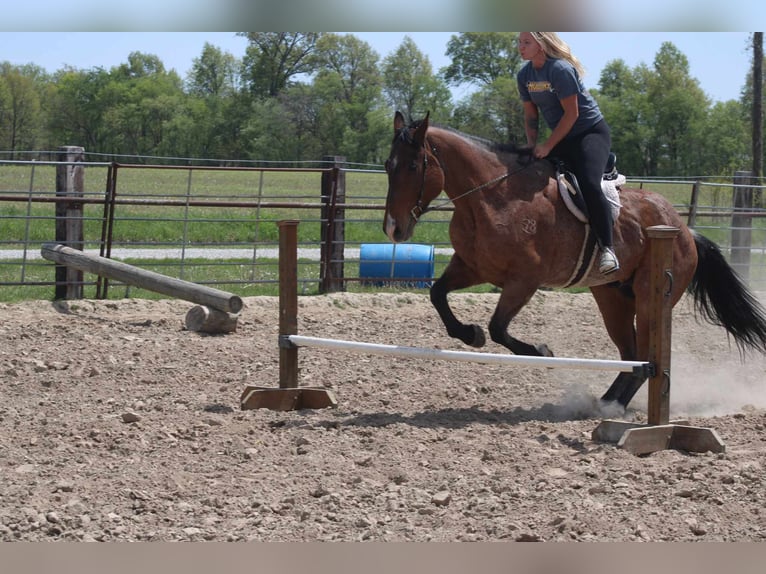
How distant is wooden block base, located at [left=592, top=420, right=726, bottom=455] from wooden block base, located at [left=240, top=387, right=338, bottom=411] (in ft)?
5.90

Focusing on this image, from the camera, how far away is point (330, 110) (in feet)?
138

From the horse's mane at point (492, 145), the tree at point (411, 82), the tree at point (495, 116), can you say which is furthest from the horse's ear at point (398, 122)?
the tree at point (411, 82)

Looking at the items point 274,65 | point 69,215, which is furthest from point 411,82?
point 69,215

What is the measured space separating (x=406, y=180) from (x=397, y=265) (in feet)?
23.3

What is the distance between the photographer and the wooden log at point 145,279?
29.6 feet

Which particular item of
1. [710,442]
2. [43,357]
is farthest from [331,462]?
[43,357]

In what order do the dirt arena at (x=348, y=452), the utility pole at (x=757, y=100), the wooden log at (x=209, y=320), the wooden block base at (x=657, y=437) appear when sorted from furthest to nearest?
1. the utility pole at (x=757, y=100)
2. the wooden log at (x=209, y=320)
3. the wooden block base at (x=657, y=437)
4. the dirt arena at (x=348, y=452)

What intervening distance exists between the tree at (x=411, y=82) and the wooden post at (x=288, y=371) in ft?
110

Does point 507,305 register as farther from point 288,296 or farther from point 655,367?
point 288,296

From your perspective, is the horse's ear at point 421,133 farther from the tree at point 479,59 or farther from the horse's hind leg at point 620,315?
the tree at point 479,59

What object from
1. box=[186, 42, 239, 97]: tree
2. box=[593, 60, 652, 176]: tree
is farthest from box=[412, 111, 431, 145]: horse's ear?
box=[186, 42, 239, 97]: tree

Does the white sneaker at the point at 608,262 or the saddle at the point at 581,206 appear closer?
the white sneaker at the point at 608,262

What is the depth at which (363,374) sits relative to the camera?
281 inches

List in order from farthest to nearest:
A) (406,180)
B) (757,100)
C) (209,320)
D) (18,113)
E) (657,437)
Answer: (18,113) < (757,100) < (209,320) < (406,180) < (657,437)
